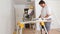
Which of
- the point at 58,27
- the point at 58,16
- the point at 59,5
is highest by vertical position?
the point at 59,5

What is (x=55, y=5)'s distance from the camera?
563cm

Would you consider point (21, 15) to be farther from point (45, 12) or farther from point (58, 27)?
point (45, 12)

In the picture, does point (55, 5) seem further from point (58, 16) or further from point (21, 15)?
point (21, 15)

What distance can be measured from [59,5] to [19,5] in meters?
2.48

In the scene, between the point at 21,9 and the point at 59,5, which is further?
the point at 21,9

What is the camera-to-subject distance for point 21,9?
6855mm

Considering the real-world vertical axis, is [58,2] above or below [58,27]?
above

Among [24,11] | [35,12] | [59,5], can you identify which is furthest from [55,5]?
[24,11]

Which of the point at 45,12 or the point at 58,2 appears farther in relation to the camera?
the point at 58,2

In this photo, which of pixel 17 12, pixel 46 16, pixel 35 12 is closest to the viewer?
pixel 46 16

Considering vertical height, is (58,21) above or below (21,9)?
below

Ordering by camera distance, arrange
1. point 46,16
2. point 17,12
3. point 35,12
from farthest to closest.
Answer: point 17,12, point 35,12, point 46,16

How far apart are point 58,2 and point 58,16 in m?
0.68

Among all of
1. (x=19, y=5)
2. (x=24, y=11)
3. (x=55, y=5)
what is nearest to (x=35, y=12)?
(x=55, y=5)
